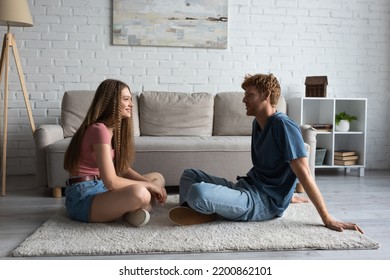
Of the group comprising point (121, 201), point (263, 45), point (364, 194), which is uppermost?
point (263, 45)

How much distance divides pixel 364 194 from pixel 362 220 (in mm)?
854

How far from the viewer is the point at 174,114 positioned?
3.90 m

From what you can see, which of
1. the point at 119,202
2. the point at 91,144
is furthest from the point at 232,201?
the point at 91,144

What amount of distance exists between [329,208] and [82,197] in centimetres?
159

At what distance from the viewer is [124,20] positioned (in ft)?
13.6

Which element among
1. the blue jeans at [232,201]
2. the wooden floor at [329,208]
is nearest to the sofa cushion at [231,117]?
the wooden floor at [329,208]

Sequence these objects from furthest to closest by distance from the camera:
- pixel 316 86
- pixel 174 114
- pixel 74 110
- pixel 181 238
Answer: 1. pixel 316 86
2. pixel 174 114
3. pixel 74 110
4. pixel 181 238

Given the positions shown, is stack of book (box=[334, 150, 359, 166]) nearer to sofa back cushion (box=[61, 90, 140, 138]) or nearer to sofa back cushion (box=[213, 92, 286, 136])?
sofa back cushion (box=[213, 92, 286, 136])

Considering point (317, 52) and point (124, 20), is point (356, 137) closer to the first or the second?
point (317, 52)

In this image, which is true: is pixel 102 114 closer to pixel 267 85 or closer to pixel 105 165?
pixel 105 165

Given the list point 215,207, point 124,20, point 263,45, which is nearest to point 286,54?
point 263,45

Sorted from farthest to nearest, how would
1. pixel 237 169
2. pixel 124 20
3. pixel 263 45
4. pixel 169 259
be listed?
1. pixel 263 45
2. pixel 124 20
3. pixel 237 169
4. pixel 169 259

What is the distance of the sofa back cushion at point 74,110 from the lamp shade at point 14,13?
0.73 meters

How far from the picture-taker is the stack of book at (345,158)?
418cm
